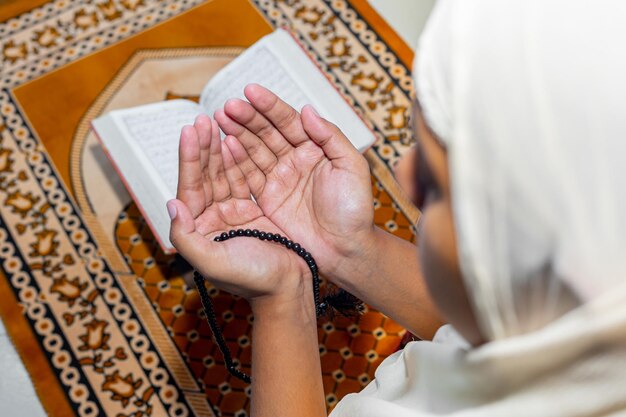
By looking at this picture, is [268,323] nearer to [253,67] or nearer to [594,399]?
[594,399]

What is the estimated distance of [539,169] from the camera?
1.44 feet

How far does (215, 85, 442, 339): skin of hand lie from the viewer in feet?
3.35

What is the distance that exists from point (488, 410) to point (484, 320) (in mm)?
121

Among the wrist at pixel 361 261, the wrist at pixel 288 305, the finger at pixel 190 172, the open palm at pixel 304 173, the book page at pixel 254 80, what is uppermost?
the book page at pixel 254 80

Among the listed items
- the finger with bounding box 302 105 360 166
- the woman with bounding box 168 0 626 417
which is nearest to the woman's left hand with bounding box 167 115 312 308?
the finger with bounding box 302 105 360 166

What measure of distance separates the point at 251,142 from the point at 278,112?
0.21ft

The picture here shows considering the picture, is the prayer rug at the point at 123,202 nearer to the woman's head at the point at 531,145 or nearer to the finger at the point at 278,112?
the finger at the point at 278,112

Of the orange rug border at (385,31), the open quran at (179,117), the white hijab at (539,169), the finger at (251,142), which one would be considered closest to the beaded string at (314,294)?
the finger at (251,142)

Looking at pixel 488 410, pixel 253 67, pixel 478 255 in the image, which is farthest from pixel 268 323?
pixel 253 67

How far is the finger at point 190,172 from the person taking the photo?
97 cm

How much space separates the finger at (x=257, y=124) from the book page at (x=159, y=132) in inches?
12.3

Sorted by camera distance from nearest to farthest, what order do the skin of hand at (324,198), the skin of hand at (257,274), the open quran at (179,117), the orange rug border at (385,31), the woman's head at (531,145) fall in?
the woman's head at (531,145) → the skin of hand at (257,274) → the skin of hand at (324,198) → the open quran at (179,117) → the orange rug border at (385,31)

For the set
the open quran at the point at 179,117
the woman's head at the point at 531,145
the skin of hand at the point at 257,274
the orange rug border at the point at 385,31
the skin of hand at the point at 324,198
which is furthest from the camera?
the orange rug border at the point at 385,31

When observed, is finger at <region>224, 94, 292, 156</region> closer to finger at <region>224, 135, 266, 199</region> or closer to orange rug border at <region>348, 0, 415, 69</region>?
finger at <region>224, 135, 266, 199</region>
